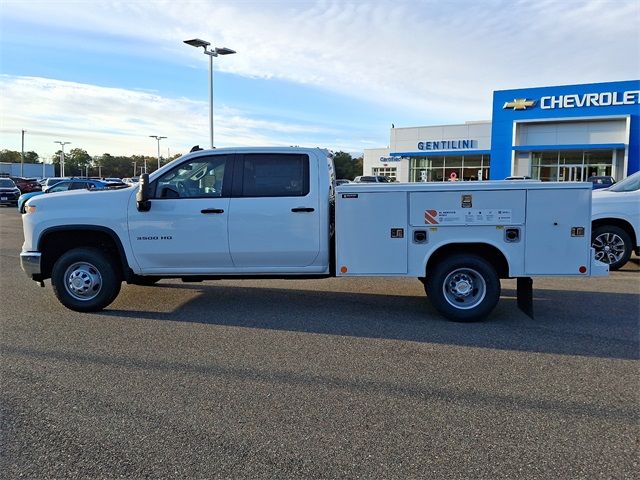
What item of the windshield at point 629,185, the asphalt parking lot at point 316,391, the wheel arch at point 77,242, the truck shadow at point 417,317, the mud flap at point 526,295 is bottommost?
the asphalt parking lot at point 316,391

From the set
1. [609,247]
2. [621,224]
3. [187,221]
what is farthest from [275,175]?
[621,224]

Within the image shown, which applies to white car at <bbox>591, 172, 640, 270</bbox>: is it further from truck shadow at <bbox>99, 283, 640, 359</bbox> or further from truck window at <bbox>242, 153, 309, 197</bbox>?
truck window at <bbox>242, 153, 309, 197</bbox>

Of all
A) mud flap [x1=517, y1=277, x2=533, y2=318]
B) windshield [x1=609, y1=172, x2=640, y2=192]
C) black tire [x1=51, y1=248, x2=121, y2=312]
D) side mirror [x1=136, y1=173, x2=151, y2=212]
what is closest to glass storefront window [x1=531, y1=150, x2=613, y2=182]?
windshield [x1=609, y1=172, x2=640, y2=192]

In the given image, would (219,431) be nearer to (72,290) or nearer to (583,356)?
(583,356)

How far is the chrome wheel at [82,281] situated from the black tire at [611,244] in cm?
828

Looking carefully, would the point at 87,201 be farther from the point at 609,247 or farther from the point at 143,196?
the point at 609,247

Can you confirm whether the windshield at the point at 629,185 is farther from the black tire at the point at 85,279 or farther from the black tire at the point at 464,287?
the black tire at the point at 85,279

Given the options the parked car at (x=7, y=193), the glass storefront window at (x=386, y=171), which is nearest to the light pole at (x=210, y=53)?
the parked car at (x=7, y=193)

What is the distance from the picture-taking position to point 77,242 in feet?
22.1

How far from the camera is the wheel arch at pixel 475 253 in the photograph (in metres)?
6.21

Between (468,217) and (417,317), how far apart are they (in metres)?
1.38

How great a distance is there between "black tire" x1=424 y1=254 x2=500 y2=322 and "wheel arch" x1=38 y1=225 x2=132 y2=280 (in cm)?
374

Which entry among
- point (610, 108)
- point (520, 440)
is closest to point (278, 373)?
point (520, 440)

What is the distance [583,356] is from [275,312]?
11.5 ft
